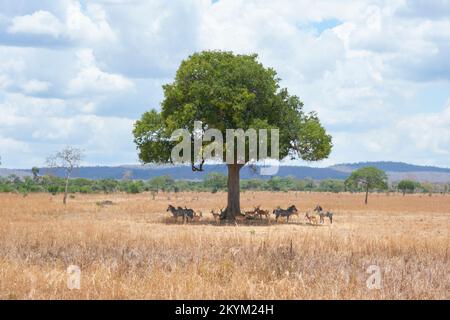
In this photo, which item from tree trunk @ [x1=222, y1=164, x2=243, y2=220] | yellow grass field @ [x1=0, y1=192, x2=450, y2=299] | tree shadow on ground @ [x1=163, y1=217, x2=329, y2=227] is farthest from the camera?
tree trunk @ [x1=222, y1=164, x2=243, y2=220]

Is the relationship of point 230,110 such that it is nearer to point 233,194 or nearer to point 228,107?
point 228,107

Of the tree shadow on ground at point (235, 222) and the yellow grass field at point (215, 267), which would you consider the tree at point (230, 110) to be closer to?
the tree shadow on ground at point (235, 222)

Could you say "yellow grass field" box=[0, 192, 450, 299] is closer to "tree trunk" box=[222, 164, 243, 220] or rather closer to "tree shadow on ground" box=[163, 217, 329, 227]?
"tree shadow on ground" box=[163, 217, 329, 227]

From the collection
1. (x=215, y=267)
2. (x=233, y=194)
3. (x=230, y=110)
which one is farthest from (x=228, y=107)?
(x=215, y=267)

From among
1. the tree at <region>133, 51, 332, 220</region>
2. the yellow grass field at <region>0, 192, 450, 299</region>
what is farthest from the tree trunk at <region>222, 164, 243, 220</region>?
the yellow grass field at <region>0, 192, 450, 299</region>

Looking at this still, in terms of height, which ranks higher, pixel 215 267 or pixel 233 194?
pixel 233 194

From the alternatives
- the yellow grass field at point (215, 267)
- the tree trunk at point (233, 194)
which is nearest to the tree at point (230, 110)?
the tree trunk at point (233, 194)

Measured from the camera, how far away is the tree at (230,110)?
137 feet

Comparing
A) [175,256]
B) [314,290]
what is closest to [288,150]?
[175,256]

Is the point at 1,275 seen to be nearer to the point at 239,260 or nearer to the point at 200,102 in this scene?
the point at 239,260

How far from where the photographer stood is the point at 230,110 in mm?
42156

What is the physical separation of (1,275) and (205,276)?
170 inches

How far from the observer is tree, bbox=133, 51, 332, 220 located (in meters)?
41.7

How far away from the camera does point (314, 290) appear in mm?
13359
